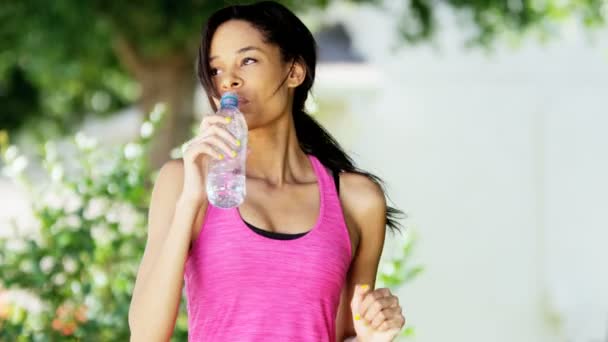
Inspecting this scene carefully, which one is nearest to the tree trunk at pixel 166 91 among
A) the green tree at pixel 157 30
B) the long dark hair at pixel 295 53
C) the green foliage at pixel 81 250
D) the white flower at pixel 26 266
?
the green tree at pixel 157 30

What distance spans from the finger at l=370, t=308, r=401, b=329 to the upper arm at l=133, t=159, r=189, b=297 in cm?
44

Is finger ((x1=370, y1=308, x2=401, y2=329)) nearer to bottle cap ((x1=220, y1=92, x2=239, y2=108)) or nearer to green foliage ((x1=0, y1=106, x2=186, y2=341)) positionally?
bottle cap ((x1=220, y1=92, x2=239, y2=108))

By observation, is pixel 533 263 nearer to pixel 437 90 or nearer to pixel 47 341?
pixel 437 90

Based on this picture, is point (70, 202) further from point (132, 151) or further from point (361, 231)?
point (361, 231)

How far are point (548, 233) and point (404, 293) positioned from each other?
49.4 inches

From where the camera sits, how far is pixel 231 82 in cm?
225

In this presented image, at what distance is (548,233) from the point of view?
851cm

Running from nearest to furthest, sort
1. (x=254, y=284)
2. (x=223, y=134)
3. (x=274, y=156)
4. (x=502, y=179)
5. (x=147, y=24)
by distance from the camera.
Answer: (x=223, y=134)
(x=254, y=284)
(x=274, y=156)
(x=147, y=24)
(x=502, y=179)

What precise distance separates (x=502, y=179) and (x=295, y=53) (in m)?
6.37

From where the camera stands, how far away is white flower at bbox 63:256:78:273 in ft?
Result: 13.2

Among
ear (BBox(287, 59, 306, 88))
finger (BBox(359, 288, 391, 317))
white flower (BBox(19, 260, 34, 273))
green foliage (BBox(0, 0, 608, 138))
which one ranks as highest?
green foliage (BBox(0, 0, 608, 138))

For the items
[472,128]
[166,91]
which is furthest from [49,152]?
[472,128]

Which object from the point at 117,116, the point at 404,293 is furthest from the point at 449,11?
the point at 117,116

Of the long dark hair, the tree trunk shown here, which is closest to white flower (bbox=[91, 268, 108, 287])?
the long dark hair
